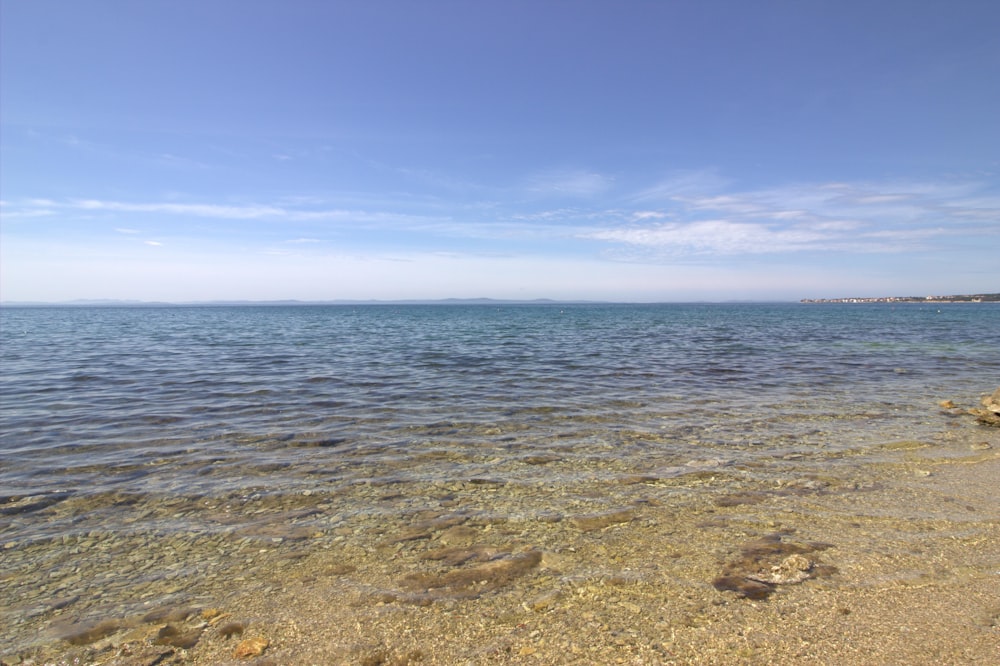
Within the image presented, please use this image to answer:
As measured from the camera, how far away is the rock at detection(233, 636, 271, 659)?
3.74 metres

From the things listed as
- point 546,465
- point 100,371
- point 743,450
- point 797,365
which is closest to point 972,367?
point 797,365

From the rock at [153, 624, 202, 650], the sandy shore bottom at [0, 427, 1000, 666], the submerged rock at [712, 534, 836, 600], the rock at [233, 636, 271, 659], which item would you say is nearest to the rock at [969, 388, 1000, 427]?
the sandy shore bottom at [0, 427, 1000, 666]

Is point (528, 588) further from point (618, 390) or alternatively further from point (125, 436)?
point (618, 390)

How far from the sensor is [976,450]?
862 centimetres

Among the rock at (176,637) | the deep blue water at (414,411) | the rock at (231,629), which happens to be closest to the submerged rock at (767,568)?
the deep blue water at (414,411)

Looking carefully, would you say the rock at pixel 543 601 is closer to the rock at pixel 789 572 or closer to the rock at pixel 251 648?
the rock at pixel 789 572

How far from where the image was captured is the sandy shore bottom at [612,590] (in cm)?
373

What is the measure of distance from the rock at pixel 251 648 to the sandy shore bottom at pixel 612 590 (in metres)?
0.01

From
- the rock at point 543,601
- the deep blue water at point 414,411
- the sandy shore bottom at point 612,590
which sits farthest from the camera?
the deep blue water at point 414,411

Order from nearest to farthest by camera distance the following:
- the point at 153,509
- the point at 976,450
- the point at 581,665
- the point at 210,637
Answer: the point at 581,665 → the point at 210,637 → the point at 153,509 → the point at 976,450

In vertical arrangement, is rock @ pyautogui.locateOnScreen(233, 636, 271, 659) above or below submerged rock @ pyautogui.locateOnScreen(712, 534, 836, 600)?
below

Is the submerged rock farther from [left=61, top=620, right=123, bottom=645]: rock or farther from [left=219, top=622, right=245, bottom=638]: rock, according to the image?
[left=61, top=620, right=123, bottom=645]: rock

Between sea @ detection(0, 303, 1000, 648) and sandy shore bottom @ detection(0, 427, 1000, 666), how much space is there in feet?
1.24

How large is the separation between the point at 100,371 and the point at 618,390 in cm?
1856
